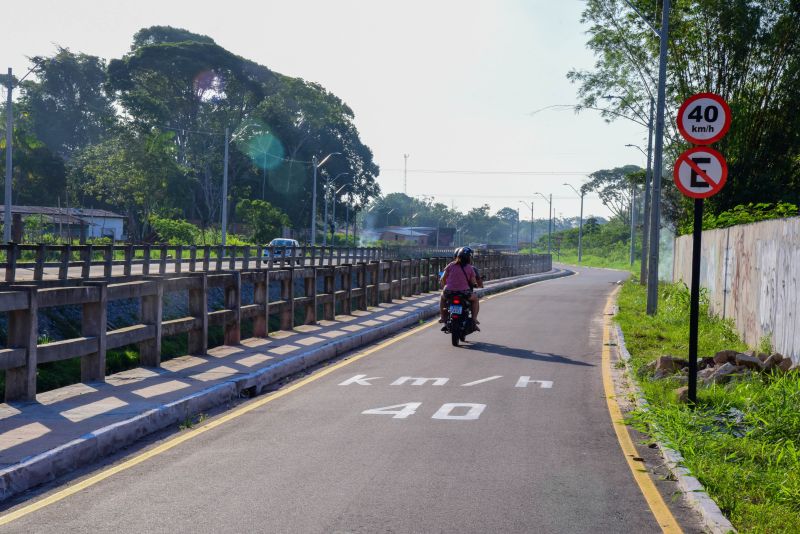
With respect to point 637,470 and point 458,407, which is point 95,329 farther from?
point 637,470

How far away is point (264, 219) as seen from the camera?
73250 millimetres

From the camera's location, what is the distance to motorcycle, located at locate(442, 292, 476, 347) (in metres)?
17.3

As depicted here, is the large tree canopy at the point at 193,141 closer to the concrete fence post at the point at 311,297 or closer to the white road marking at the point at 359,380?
the concrete fence post at the point at 311,297

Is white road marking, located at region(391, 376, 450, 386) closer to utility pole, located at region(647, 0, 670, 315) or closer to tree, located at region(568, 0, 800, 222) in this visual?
utility pole, located at region(647, 0, 670, 315)

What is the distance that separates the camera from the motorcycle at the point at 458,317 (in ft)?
56.8

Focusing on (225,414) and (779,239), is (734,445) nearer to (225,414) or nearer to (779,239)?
(225,414)

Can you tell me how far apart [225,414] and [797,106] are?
26488 millimetres

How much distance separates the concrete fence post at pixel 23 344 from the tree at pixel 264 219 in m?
63.0

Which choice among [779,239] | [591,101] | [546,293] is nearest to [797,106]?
[591,101]

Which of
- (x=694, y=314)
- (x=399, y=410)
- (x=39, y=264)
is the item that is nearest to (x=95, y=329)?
(x=399, y=410)

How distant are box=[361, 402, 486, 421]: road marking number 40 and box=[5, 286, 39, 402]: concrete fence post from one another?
11.7 ft

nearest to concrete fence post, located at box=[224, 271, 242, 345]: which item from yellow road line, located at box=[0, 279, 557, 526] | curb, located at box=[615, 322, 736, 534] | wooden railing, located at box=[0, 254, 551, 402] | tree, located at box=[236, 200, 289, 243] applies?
wooden railing, located at box=[0, 254, 551, 402]

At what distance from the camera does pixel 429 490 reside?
700cm

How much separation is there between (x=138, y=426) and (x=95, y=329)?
7.82ft
